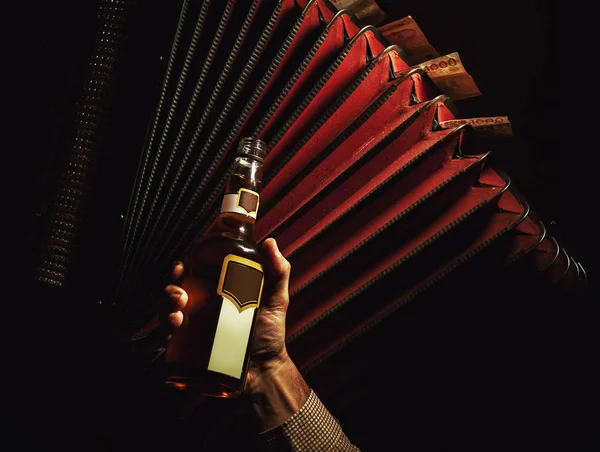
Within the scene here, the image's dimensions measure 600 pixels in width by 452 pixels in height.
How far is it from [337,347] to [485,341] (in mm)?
436

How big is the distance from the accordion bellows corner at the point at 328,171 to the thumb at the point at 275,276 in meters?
0.06

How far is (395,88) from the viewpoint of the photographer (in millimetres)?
1178

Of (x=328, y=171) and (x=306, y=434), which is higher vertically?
(x=328, y=171)

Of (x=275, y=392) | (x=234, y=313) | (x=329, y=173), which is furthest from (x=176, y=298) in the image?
(x=329, y=173)

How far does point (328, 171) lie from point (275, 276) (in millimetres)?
283

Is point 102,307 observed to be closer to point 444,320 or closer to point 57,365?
point 57,365

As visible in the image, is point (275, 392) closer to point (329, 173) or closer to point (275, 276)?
point (275, 276)

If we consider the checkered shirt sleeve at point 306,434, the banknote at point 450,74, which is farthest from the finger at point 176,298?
the banknote at point 450,74

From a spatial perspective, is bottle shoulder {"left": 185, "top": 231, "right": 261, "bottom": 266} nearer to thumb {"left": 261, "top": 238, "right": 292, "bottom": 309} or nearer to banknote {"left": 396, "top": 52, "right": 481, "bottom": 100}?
thumb {"left": 261, "top": 238, "right": 292, "bottom": 309}

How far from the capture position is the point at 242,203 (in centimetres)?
108

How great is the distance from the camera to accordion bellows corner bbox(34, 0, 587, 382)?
3.81 feet

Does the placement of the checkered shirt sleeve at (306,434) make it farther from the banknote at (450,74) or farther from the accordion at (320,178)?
the banknote at (450,74)

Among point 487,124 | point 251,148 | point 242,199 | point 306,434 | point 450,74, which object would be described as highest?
point 450,74

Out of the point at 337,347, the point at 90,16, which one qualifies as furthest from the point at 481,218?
the point at 90,16
